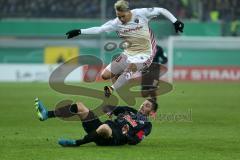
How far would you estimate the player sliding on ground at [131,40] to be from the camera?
50.5 ft

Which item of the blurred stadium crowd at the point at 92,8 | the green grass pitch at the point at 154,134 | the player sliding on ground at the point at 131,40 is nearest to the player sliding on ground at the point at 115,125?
the green grass pitch at the point at 154,134

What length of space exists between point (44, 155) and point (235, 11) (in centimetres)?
2874

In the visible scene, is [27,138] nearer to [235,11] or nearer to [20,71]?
[20,71]

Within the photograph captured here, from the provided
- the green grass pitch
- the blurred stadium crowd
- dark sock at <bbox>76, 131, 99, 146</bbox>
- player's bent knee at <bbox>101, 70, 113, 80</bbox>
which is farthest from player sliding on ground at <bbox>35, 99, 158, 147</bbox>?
the blurred stadium crowd

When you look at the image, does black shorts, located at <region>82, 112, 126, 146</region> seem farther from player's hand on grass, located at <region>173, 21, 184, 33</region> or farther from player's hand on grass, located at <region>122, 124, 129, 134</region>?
player's hand on grass, located at <region>173, 21, 184, 33</region>

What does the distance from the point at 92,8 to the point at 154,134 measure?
82.8 ft

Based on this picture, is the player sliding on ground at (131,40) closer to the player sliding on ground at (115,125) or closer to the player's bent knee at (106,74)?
the player's bent knee at (106,74)

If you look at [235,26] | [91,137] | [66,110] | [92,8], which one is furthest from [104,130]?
[92,8]

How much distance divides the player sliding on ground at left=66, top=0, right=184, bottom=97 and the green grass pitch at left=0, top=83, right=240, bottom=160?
1.39 metres

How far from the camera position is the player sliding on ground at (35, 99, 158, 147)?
465 inches

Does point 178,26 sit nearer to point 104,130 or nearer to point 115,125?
point 115,125

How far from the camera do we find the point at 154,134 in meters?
14.7

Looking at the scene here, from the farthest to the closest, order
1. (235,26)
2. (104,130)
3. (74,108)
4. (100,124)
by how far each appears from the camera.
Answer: (235,26) < (74,108) < (100,124) < (104,130)

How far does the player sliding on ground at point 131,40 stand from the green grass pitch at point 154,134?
1.39 meters
